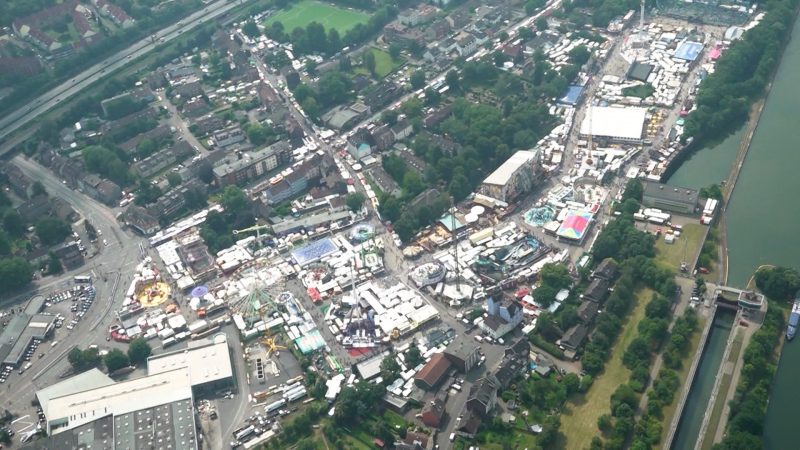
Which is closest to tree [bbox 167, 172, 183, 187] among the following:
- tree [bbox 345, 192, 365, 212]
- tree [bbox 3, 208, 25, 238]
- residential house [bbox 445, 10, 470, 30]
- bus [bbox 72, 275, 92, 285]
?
bus [bbox 72, 275, 92, 285]

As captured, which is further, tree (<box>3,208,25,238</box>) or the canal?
tree (<box>3,208,25,238</box>)

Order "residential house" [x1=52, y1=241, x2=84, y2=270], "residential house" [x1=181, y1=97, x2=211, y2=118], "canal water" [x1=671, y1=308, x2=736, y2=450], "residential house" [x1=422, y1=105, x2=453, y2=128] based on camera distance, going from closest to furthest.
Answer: "canal water" [x1=671, y1=308, x2=736, y2=450]
"residential house" [x1=52, y1=241, x2=84, y2=270]
"residential house" [x1=422, y1=105, x2=453, y2=128]
"residential house" [x1=181, y1=97, x2=211, y2=118]

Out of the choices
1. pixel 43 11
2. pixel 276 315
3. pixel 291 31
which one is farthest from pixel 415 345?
pixel 43 11

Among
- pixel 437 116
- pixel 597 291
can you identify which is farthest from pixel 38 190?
pixel 597 291

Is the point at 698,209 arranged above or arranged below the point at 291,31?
below

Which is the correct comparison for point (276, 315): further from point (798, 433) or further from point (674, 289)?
point (798, 433)

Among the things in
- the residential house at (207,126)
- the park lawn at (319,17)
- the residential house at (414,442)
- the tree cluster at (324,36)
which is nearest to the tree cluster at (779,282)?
the residential house at (414,442)

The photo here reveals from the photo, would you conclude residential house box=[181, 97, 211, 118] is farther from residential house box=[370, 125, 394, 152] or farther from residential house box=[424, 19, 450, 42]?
residential house box=[424, 19, 450, 42]
